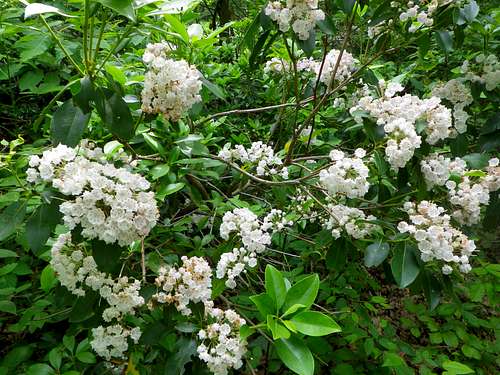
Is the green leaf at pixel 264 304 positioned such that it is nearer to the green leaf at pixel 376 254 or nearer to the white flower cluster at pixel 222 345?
the white flower cluster at pixel 222 345

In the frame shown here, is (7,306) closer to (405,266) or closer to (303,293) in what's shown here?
(303,293)

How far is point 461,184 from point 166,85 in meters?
1.15

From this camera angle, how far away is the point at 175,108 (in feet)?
5.25

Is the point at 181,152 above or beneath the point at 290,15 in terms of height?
beneath

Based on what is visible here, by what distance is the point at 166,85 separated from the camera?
1.56 meters

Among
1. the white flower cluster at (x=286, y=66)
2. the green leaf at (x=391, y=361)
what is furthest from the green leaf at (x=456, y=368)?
the white flower cluster at (x=286, y=66)

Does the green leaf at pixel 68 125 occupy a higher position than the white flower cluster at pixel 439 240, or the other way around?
the green leaf at pixel 68 125

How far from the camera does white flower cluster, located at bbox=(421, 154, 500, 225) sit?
5.55ft

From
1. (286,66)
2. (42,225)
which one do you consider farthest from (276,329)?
(286,66)

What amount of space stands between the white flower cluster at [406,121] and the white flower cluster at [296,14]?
1.36 ft

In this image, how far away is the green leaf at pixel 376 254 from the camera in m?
1.66

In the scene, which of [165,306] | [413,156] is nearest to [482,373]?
[413,156]

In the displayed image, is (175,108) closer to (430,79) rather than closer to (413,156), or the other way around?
(413,156)

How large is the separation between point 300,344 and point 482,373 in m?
1.96
